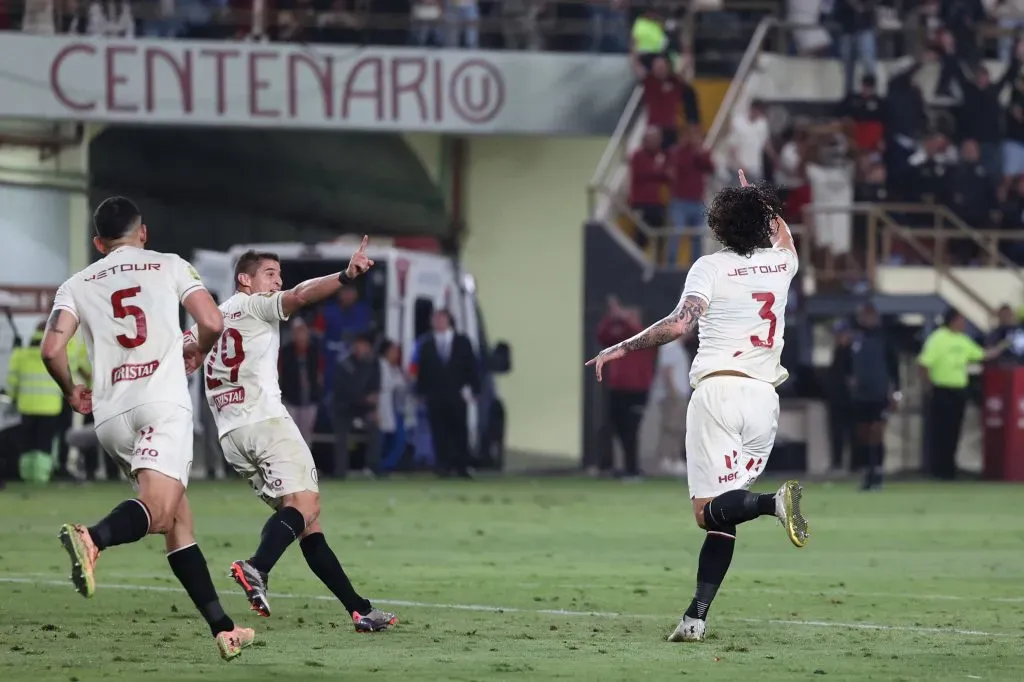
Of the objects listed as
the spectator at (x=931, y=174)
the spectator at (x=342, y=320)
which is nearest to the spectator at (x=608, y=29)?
the spectator at (x=931, y=174)

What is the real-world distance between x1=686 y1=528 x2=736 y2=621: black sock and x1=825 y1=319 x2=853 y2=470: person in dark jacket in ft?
54.6

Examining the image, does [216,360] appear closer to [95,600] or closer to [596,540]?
[95,600]

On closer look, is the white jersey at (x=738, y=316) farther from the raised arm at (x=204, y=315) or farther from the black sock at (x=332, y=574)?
the raised arm at (x=204, y=315)

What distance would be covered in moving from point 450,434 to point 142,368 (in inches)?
696

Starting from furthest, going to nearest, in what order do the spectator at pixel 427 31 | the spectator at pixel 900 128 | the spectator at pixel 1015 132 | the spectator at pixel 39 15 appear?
the spectator at pixel 1015 132
the spectator at pixel 900 128
the spectator at pixel 427 31
the spectator at pixel 39 15

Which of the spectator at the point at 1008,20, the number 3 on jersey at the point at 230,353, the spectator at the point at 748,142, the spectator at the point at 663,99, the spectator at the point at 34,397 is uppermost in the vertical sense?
the spectator at the point at 1008,20

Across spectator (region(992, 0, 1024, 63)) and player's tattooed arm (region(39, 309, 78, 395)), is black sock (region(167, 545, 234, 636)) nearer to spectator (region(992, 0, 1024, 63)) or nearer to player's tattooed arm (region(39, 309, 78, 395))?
player's tattooed arm (region(39, 309, 78, 395))

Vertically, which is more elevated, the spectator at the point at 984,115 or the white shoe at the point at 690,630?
the spectator at the point at 984,115

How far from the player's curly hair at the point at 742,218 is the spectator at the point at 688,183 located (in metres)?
17.3

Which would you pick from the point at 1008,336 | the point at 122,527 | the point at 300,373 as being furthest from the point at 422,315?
the point at 122,527

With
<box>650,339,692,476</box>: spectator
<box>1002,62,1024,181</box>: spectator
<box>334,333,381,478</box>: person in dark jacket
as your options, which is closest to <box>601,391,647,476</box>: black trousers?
<box>650,339,692,476</box>: spectator

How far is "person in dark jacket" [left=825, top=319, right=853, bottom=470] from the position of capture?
27.0 m

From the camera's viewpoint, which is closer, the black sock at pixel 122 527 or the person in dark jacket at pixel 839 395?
the black sock at pixel 122 527

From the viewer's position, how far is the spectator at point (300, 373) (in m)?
26.4
